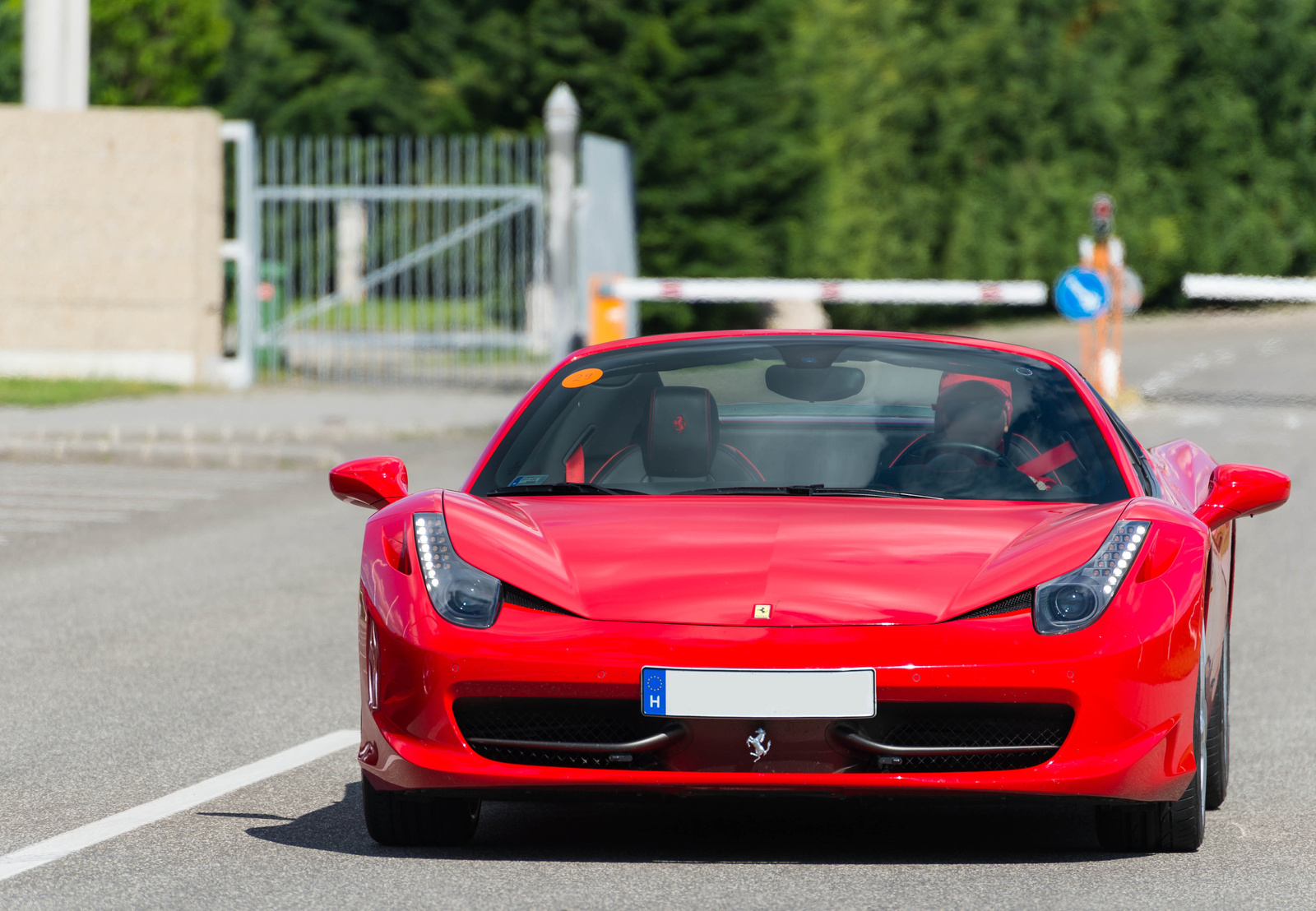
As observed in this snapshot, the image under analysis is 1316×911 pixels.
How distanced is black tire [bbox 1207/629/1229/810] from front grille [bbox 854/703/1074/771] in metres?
0.69

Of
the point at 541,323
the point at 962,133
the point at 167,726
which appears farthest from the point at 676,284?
the point at 962,133

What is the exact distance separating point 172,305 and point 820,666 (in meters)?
18.7

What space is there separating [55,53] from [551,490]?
1950 centimetres

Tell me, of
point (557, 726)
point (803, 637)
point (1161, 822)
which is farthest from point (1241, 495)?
point (557, 726)

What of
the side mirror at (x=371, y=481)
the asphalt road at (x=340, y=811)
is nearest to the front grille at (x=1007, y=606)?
the asphalt road at (x=340, y=811)

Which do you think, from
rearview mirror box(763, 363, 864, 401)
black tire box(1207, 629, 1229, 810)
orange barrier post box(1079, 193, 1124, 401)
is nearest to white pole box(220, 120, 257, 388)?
orange barrier post box(1079, 193, 1124, 401)

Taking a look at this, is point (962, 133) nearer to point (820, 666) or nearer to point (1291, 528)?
point (1291, 528)

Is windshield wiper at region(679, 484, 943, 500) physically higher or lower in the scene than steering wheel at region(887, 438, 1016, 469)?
lower

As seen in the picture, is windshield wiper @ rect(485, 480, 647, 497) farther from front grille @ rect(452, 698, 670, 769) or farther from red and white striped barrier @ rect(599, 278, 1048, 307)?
red and white striped barrier @ rect(599, 278, 1048, 307)

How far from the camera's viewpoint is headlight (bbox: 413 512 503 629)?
4.60 metres

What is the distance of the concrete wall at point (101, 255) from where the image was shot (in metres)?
22.2

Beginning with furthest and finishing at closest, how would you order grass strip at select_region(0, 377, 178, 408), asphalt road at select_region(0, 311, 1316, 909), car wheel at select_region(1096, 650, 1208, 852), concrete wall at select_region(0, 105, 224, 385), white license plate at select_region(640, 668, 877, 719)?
concrete wall at select_region(0, 105, 224, 385) → grass strip at select_region(0, 377, 178, 408) → car wheel at select_region(1096, 650, 1208, 852) → asphalt road at select_region(0, 311, 1316, 909) → white license plate at select_region(640, 668, 877, 719)

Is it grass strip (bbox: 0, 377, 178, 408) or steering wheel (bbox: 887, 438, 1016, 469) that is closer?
steering wheel (bbox: 887, 438, 1016, 469)

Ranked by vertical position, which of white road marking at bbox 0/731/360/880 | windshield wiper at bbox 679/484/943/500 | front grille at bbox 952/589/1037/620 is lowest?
white road marking at bbox 0/731/360/880
